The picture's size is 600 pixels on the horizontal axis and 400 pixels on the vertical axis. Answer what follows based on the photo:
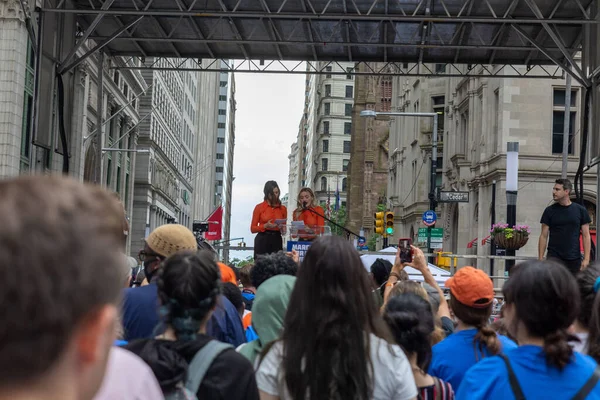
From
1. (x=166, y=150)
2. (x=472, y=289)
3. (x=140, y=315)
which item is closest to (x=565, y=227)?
(x=472, y=289)

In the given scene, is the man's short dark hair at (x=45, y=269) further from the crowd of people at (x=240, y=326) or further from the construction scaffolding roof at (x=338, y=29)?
the construction scaffolding roof at (x=338, y=29)

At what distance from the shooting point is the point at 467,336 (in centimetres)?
488

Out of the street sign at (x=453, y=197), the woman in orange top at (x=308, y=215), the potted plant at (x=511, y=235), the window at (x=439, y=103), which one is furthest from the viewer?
the window at (x=439, y=103)

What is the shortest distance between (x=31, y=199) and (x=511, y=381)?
8.36 ft

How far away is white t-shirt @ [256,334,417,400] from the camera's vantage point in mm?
3789

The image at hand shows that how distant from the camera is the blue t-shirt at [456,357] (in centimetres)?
481

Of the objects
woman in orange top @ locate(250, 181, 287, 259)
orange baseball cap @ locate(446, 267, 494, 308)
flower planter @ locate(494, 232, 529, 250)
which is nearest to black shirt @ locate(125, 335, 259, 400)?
orange baseball cap @ locate(446, 267, 494, 308)

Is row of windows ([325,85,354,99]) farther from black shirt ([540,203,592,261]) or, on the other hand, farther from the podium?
the podium

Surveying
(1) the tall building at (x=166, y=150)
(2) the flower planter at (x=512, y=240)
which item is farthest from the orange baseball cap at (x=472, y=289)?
(1) the tall building at (x=166, y=150)

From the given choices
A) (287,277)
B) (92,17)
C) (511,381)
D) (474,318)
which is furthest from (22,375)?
(92,17)

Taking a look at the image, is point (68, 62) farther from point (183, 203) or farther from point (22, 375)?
point (183, 203)

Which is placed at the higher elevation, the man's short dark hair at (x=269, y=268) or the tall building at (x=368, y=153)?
the tall building at (x=368, y=153)

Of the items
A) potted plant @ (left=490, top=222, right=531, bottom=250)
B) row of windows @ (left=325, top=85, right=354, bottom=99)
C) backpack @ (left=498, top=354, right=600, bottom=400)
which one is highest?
row of windows @ (left=325, top=85, right=354, bottom=99)

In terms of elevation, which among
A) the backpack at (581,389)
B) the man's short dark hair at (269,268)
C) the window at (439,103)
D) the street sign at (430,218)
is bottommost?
the backpack at (581,389)
